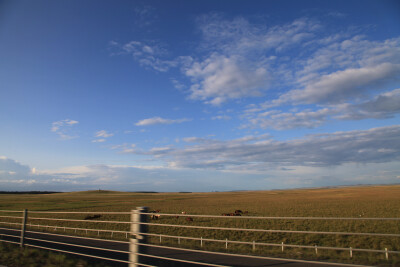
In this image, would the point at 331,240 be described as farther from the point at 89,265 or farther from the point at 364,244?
the point at 89,265

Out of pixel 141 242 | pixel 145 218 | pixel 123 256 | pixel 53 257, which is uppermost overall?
pixel 145 218

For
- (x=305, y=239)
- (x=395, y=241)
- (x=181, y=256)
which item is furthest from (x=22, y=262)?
(x=395, y=241)

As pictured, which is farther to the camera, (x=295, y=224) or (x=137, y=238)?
(x=295, y=224)

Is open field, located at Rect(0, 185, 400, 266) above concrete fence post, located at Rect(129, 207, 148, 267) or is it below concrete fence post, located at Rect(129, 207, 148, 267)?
below

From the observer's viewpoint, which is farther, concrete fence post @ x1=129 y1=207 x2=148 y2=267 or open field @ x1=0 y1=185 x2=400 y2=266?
open field @ x1=0 y1=185 x2=400 y2=266

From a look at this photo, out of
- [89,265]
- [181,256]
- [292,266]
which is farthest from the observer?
[181,256]

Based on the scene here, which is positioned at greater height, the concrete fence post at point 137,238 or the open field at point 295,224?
the concrete fence post at point 137,238

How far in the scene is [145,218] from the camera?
4.19 meters

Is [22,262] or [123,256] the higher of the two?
[22,262]

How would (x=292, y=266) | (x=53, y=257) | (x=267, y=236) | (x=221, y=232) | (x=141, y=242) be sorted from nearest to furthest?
(x=141, y=242)
(x=53, y=257)
(x=292, y=266)
(x=267, y=236)
(x=221, y=232)

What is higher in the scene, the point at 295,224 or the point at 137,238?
the point at 137,238

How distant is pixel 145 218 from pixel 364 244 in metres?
15.4

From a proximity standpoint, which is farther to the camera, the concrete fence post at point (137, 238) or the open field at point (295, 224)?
the open field at point (295, 224)

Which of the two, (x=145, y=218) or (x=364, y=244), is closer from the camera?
(x=145, y=218)
